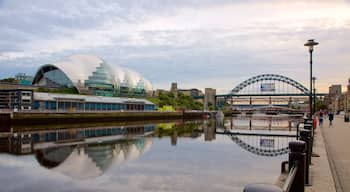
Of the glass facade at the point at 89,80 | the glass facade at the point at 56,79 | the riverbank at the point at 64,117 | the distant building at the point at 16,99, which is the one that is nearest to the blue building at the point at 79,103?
the distant building at the point at 16,99

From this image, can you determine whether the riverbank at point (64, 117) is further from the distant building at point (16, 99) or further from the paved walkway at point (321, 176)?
the paved walkway at point (321, 176)

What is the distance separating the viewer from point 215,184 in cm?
1135

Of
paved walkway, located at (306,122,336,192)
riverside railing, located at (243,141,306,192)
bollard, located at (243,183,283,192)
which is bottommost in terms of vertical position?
paved walkway, located at (306,122,336,192)

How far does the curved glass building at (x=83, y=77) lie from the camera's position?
101 metres

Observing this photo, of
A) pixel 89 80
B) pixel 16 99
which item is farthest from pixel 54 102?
pixel 89 80

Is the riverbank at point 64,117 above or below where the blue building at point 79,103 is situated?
below

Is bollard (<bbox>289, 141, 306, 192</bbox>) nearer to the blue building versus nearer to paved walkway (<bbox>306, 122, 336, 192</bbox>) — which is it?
paved walkway (<bbox>306, 122, 336, 192</bbox>)

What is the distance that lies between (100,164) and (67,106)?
6283 centimetres

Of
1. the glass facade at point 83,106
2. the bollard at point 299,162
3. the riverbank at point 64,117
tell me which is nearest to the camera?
the bollard at point 299,162

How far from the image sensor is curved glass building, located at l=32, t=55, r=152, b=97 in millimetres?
101250

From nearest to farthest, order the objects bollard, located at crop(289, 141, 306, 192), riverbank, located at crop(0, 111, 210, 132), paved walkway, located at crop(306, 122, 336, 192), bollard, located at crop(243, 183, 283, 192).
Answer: bollard, located at crop(243, 183, 283, 192), bollard, located at crop(289, 141, 306, 192), paved walkway, located at crop(306, 122, 336, 192), riverbank, located at crop(0, 111, 210, 132)

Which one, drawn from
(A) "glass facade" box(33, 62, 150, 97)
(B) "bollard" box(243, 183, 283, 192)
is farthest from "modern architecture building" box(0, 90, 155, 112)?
(B) "bollard" box(243, 183, 283, 192)

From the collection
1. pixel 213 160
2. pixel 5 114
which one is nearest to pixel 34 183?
pixel 213 160

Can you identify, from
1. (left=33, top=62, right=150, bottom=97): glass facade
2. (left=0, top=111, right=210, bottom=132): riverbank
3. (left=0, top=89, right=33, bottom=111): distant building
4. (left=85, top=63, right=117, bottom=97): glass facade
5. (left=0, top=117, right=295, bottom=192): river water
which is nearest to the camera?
(left=0, top=117, right=295, bottom=192): river water
